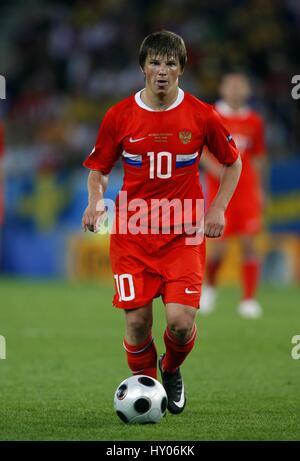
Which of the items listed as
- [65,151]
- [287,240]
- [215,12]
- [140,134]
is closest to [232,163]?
[140,134]

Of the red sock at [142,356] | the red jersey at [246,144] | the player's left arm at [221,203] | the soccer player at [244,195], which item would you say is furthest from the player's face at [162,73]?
the red jersey at [246,144]

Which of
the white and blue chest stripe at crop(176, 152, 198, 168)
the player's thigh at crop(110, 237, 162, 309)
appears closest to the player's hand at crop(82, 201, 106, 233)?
the player's thigh at crop(110, 237, 162, 309)

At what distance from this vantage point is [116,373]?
7234mm

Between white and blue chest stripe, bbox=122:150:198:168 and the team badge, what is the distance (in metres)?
0.08

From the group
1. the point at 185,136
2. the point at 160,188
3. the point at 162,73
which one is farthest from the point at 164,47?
the point at 160,188

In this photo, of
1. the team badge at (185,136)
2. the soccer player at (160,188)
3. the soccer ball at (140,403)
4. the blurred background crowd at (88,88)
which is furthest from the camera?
the blurred background crowd at (88,88)

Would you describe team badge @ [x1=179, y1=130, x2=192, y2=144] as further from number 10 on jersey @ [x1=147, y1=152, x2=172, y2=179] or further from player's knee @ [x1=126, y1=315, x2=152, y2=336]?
player's knee @ [x1=126, y1=315, x2=152, y2=336]

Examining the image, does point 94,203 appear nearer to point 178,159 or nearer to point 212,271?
point 178,159

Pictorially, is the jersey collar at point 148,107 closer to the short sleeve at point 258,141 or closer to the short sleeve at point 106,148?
the short sleeve at point 106,148

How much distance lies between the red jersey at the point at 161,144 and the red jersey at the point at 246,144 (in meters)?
5.20

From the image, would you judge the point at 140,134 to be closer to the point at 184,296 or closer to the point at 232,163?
the point at 232,163

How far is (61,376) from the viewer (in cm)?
706

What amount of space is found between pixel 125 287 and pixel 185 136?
845 millimetres

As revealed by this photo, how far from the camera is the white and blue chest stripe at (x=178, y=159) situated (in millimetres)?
5625
